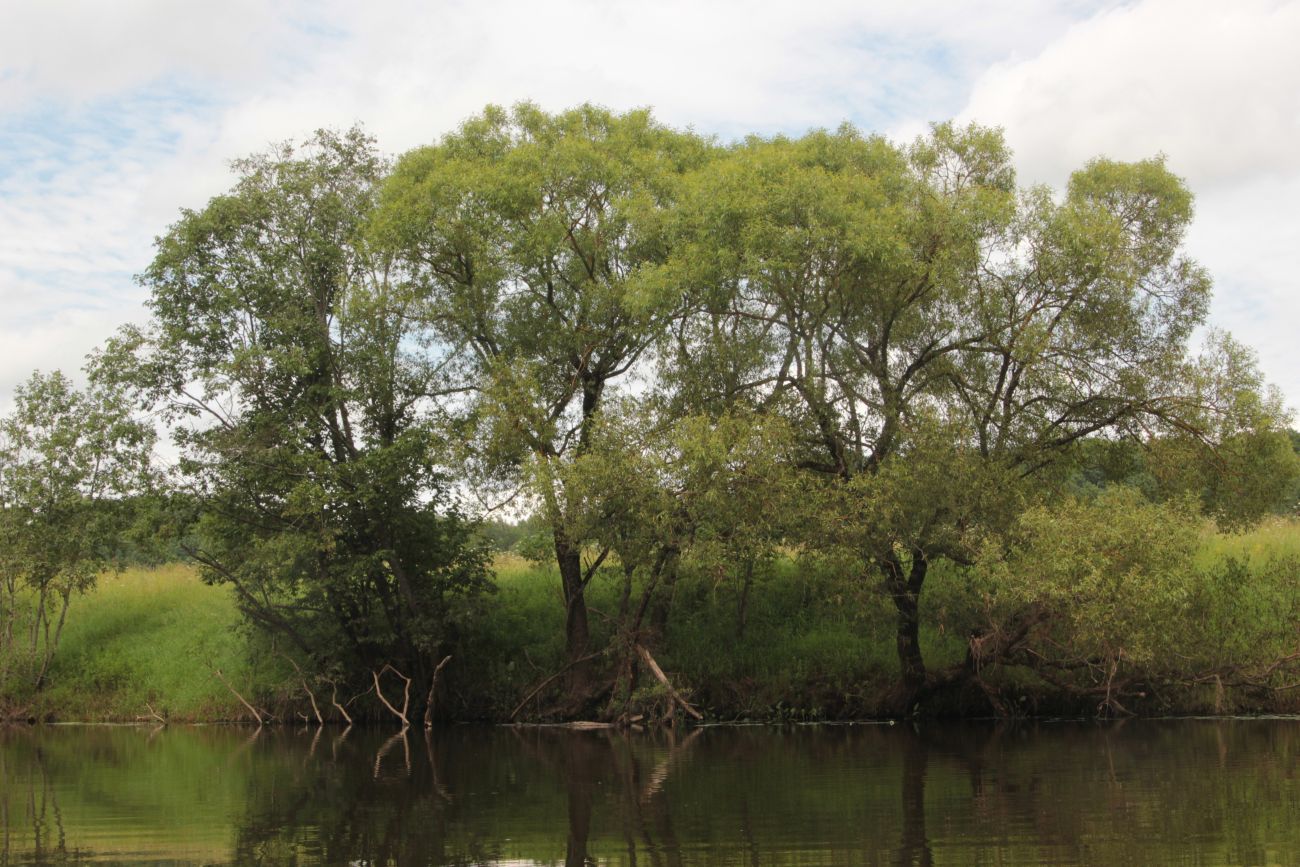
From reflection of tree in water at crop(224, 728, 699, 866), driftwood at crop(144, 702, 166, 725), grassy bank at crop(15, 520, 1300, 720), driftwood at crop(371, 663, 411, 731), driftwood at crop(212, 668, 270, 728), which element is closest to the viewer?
reflection of tree in water at crop(224, 728, 699, 866)

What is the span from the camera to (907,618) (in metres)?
28.4

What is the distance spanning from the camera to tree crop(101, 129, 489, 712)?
101ft

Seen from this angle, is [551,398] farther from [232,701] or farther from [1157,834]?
[1157,834]

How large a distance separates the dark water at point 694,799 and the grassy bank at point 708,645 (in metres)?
2.90

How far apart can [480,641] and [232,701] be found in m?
7.61

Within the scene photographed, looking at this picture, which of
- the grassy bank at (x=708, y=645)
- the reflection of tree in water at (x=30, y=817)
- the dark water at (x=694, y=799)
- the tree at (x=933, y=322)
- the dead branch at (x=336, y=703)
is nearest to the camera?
the dark water at (x=694, y=799)

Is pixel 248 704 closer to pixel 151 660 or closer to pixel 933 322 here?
pixel 151 660

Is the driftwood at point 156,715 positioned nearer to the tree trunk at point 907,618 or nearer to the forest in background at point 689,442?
the forest in background at point 689,442

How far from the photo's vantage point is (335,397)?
102ft

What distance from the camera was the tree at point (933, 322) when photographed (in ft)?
85.7

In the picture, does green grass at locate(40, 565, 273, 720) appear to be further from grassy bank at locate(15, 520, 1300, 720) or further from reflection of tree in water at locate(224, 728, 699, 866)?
reflection of tree in water at locate(224, 728, 699, 866)

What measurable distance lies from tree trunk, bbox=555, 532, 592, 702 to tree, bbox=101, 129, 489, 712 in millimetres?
2479

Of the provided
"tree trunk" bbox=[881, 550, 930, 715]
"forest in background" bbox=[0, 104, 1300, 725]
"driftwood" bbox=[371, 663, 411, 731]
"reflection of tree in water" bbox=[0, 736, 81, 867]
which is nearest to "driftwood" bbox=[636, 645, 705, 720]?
"forest in background" bbox=[0, 104, 1300, 725]

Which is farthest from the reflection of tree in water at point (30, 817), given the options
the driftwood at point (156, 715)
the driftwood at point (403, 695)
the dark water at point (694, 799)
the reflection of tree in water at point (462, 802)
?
the driftwood at point (156, 715)
